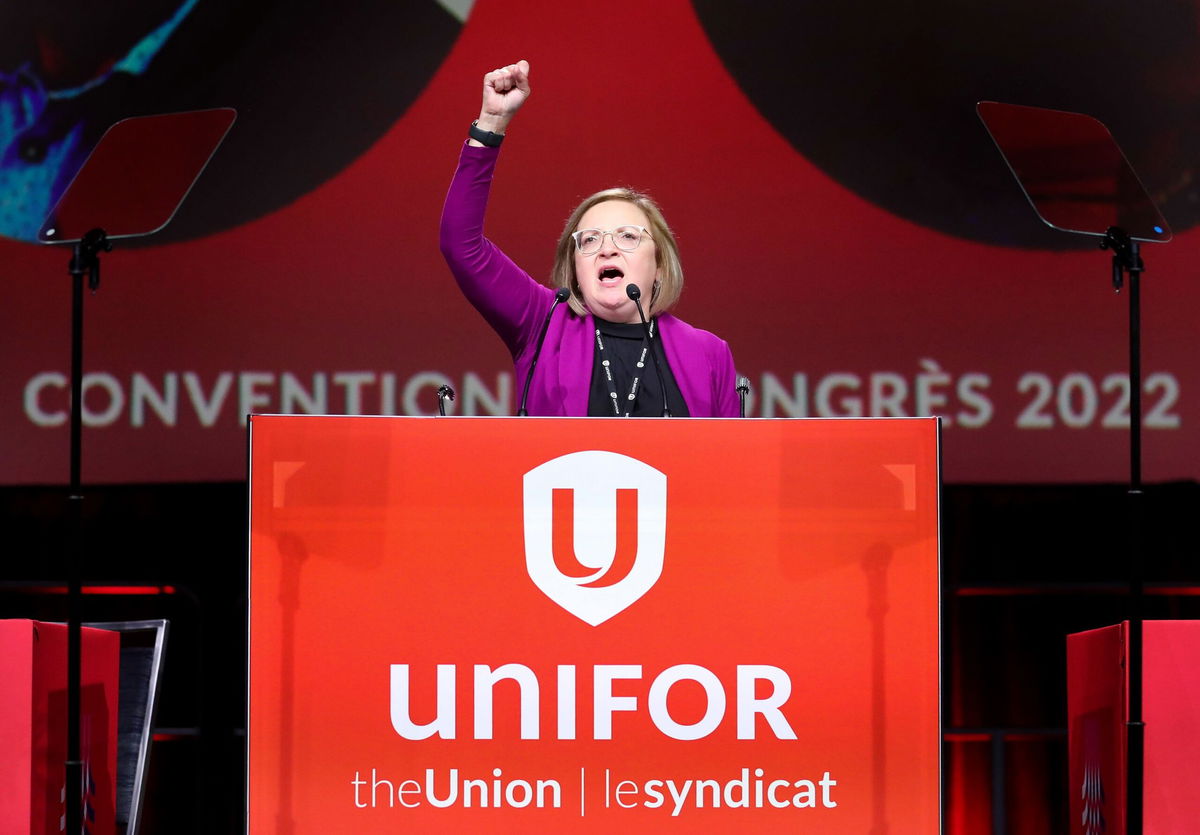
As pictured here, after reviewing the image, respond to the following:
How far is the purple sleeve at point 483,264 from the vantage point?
2.57 metres

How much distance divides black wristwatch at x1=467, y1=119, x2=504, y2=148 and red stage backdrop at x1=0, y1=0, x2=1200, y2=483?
1341mm

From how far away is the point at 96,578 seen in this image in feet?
11.2

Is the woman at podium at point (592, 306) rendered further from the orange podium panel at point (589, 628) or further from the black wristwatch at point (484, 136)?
the orange podium panel at point (589, 628)

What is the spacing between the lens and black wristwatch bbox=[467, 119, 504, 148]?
2535mm

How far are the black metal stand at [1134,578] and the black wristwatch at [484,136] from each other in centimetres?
113

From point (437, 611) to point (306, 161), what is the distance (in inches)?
87.7

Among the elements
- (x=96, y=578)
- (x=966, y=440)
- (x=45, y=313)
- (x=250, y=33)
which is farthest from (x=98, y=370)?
(x=966, y=440)

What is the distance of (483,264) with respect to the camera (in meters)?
2.64

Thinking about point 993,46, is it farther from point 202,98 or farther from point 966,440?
point 202,98

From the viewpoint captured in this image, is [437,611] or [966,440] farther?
[966,440]

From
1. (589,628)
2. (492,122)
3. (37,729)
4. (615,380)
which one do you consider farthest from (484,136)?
(37,729)

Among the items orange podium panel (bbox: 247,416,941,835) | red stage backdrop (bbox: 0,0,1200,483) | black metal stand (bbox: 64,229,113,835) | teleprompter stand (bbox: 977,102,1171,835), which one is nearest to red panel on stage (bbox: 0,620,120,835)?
black metal stand (bbox: 64,229,113,835)

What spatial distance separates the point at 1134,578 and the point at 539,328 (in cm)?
122

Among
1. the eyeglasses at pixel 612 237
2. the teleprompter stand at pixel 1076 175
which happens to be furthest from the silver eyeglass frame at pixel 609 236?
the teleprompter stand at pixel 1076 175
